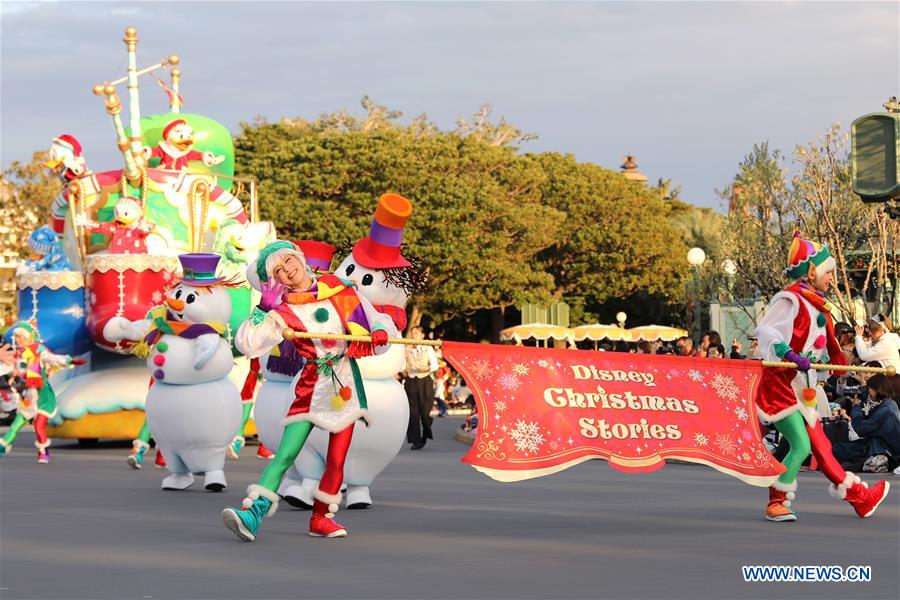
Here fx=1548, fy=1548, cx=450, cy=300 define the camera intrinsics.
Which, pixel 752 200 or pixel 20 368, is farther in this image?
pixel 752 200

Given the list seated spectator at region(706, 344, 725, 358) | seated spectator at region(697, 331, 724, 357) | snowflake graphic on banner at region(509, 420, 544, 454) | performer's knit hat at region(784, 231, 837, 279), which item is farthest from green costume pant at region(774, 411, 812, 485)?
seated spectator at region(697, 331, 724, 357)

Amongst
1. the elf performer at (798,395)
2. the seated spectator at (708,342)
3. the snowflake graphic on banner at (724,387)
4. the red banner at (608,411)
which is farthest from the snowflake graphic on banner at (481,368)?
the seated spectator at (708,342)

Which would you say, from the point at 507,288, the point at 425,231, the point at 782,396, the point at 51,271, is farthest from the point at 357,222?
the point at 782,396

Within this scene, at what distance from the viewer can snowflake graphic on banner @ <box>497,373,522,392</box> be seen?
34.3ft

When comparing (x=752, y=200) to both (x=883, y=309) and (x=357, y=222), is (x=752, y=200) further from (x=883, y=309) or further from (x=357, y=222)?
(x=357, y=222)

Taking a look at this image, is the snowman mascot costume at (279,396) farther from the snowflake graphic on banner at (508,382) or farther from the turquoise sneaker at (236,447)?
the turquoise sneaker at (236,447)

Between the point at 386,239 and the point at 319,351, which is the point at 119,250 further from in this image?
the point at 319,351

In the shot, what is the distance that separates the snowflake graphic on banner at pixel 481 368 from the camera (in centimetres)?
1042

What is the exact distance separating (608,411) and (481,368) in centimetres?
94

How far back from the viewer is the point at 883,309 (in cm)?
2733

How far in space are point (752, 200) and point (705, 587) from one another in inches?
800

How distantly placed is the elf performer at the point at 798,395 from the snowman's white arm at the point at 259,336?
3.60 m

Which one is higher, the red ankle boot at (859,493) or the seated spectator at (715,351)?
the seated spectator at (715,351)

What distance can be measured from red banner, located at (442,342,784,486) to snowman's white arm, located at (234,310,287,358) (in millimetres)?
1136
